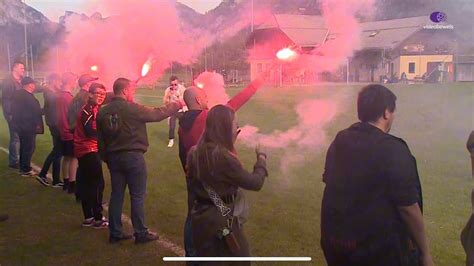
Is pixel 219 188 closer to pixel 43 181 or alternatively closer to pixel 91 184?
pixel 91 184

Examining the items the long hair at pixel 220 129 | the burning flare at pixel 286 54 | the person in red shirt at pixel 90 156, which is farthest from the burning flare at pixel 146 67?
the long hair at pixel 220 129

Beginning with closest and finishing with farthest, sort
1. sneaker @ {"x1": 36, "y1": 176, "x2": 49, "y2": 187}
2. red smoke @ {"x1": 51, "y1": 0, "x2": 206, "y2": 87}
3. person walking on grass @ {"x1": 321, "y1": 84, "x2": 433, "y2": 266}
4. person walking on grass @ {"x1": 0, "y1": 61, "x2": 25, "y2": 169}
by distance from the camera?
person walking on grass @ {"x1": 321, "y1": 84, "x2": 433, "y2": 266}, red smoke @ {"x1": 51, "y1": 0, "x2": 206, "y2": 87}, sneaker @ {"x1": 36, "y1": 176, "x2": 49, "y2": 187}, person walking on grass @ {"x1": 0, "y1": 61, "x2": 25, "y2": 169}

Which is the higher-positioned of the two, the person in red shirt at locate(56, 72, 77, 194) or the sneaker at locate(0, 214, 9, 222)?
the person in red shirt at locate(56, 72, 77, 194)

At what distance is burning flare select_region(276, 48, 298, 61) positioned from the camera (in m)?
5.71

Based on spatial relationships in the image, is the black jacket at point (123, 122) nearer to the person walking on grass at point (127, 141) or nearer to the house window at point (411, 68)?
the person walking on grass at point (127, 141)

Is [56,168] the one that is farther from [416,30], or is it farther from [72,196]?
[416,30]

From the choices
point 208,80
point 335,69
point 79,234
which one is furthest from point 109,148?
point 335,69

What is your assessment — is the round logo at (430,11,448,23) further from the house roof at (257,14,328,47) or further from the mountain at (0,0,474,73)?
the house roof at (257,14,328,47)

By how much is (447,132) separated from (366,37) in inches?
334

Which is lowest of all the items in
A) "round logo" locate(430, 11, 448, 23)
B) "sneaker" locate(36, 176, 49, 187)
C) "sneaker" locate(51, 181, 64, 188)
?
"sneaker" locate(51, 181, 64, 188)

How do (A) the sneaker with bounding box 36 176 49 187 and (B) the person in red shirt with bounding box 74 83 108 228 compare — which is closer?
(B) the person in red shirt with bounding box 74 83 108 228

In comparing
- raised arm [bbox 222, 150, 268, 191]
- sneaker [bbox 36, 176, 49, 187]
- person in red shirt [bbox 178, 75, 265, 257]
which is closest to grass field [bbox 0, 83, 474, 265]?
sneaker [bbox 36, 176, 49, 187]

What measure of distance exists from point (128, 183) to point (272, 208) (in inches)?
85.9

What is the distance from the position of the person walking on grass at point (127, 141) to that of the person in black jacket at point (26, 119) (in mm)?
4641
